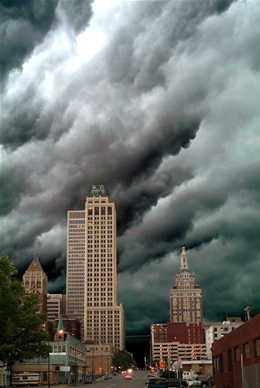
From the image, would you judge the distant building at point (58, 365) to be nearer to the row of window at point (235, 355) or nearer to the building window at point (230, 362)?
the row of window at point (235, 355)

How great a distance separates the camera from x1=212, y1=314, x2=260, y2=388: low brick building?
4079 centimetres

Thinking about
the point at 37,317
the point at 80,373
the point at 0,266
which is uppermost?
the point at 0,266

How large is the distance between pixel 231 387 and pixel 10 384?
229ft

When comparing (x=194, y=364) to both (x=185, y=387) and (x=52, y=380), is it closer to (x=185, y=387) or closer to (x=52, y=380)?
(x=52, y=380)

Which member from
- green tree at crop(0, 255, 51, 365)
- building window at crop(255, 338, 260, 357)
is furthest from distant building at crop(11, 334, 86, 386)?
building window at crop(255, 338, 260, 357)

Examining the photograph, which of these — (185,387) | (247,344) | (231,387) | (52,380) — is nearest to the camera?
(247,344)

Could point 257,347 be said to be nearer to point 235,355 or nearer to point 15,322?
point 235,355

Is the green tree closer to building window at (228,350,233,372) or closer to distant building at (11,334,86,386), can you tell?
building window at (228,350,233,372)

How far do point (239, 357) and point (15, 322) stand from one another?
90.2 ft

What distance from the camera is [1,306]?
61.5 meters

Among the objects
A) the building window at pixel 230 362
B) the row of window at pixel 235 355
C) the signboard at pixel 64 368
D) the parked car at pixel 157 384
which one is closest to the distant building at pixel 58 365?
the signboard at pixel 64 368

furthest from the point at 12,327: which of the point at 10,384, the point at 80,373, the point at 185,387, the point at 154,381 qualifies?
the point at 80,373

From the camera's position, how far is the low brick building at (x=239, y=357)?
134 ft

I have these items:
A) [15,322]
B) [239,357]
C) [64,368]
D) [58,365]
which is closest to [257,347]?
[239,357]
